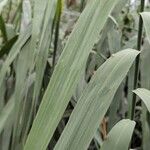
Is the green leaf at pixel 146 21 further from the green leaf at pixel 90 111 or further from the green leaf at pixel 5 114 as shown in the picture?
the green leaf at pixel 5 114

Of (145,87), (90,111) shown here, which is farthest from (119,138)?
(145,87)

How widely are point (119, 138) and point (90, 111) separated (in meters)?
0.06

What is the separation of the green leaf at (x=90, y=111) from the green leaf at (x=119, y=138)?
55mm

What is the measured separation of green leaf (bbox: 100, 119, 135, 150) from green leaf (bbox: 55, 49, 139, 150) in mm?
55

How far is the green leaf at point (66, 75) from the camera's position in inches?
13.6

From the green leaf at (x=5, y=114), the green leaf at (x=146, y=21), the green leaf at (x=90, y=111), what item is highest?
the green leaf at (x=146, y=21)

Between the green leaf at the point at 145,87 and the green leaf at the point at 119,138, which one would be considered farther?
the green leaf at the point at 145,87

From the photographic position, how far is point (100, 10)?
384 mm

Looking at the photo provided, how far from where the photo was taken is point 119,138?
1.41 ft

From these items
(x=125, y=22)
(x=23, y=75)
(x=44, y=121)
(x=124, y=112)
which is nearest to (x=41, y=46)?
(x=23, y=75)

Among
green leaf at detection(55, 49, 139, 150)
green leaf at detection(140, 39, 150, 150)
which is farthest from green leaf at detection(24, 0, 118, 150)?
green leaf at detection(140, 39, 150, 150)

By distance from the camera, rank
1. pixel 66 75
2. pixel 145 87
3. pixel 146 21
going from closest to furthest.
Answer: pixel 66 75 < pixel 146 21 < pixel 145 87

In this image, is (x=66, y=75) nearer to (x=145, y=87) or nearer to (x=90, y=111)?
(x=90, y=111)

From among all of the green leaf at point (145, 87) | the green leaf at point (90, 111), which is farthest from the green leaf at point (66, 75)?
the green leaf at point (145, 87)
